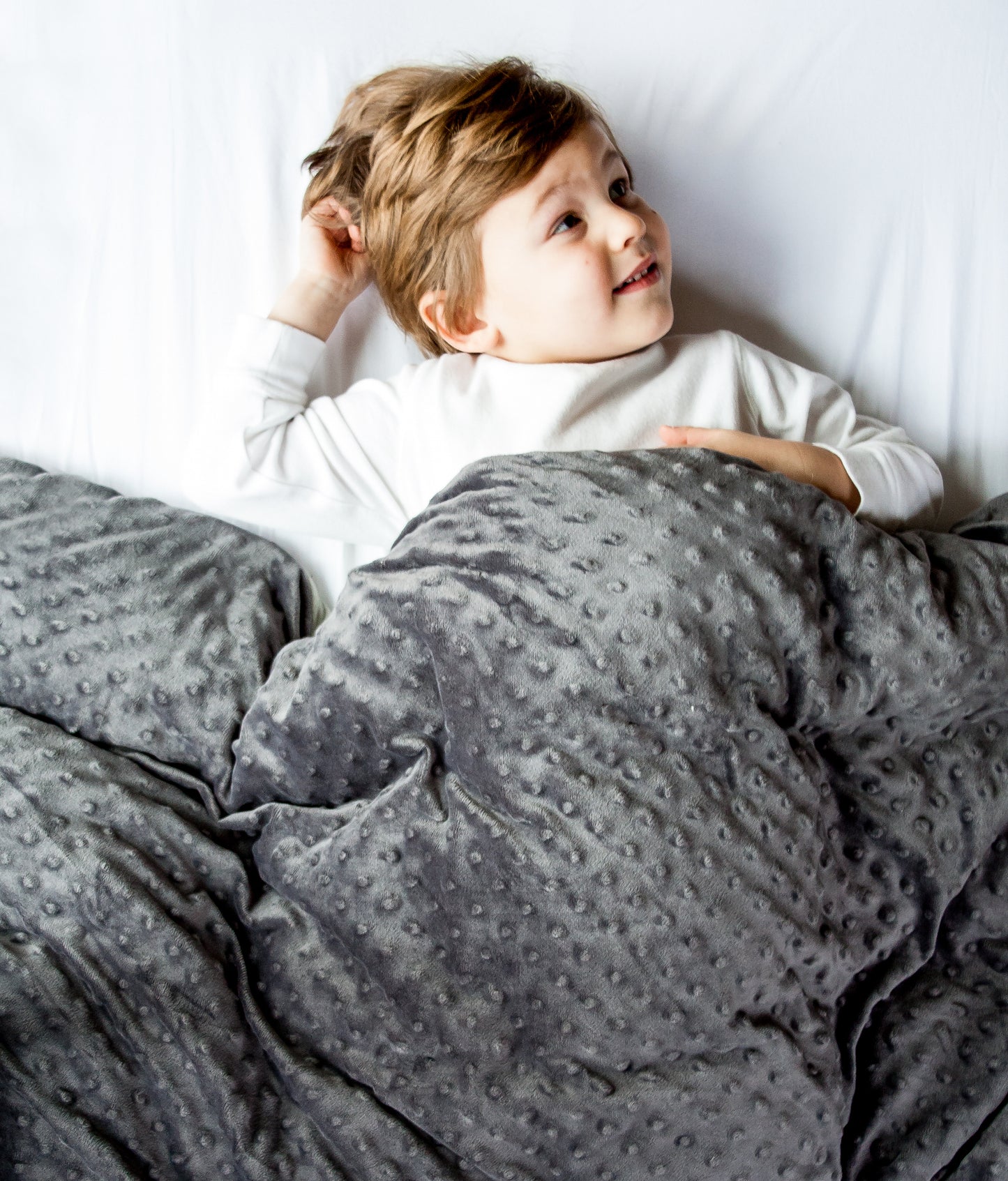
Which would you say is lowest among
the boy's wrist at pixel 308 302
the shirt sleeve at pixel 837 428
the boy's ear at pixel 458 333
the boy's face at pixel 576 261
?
the boy's wrist at pixel 308 302

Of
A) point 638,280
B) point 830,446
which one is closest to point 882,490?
point 830,446

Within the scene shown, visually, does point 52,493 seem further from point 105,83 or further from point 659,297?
point 659,297

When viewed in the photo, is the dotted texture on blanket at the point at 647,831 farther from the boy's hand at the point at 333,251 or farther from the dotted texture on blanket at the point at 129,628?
the boy's hand at the point at 333,251

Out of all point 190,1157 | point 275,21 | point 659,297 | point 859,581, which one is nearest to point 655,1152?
point 190,1157

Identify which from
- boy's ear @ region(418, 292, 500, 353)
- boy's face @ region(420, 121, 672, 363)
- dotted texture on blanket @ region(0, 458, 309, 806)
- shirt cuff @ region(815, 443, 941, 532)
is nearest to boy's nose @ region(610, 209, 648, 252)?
boy's face @ region(420, 121, 672, 363)

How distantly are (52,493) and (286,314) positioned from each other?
0.27m

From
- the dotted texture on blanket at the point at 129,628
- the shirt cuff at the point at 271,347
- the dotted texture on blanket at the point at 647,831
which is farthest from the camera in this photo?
the shirt cuff at the point at 271,347

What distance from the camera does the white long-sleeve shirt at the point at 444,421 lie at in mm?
899

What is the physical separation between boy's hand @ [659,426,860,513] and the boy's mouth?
0.44ft

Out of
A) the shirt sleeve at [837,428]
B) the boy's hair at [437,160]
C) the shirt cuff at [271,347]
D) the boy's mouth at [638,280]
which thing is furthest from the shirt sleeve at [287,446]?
the shirt sleeve at [837,428]

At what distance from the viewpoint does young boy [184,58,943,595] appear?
0.87 meters

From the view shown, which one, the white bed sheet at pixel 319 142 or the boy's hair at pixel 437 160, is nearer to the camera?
the boy's hair at pixel 437 160

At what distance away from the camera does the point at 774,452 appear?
0.85m

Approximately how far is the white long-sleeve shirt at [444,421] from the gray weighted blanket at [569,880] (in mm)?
121
